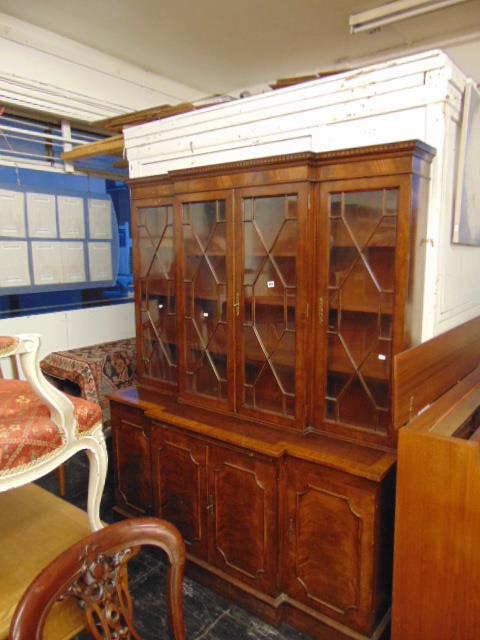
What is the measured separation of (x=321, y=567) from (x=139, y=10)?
296 centimetres

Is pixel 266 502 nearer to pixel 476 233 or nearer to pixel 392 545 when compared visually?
pixel 392 545

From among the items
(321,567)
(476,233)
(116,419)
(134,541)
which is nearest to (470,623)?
(321,567)

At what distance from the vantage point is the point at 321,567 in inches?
71.5

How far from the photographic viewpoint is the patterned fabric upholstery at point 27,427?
1.26m

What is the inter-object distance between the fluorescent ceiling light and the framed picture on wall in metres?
0.84

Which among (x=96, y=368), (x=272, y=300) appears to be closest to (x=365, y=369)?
(x=272, y=300)

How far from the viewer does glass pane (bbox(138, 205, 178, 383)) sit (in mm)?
2449

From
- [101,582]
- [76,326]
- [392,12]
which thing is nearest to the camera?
[101,582]

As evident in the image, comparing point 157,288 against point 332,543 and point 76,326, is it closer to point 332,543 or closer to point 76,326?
point 76,326

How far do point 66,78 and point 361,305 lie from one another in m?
2.55

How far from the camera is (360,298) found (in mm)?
1852

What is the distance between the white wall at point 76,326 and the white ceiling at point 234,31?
1.81m

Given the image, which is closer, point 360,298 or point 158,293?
point 360,298

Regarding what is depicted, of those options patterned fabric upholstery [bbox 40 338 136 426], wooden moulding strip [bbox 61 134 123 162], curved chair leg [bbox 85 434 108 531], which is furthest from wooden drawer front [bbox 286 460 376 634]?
wooden moulding strip [bbox 61 134 123 162]
